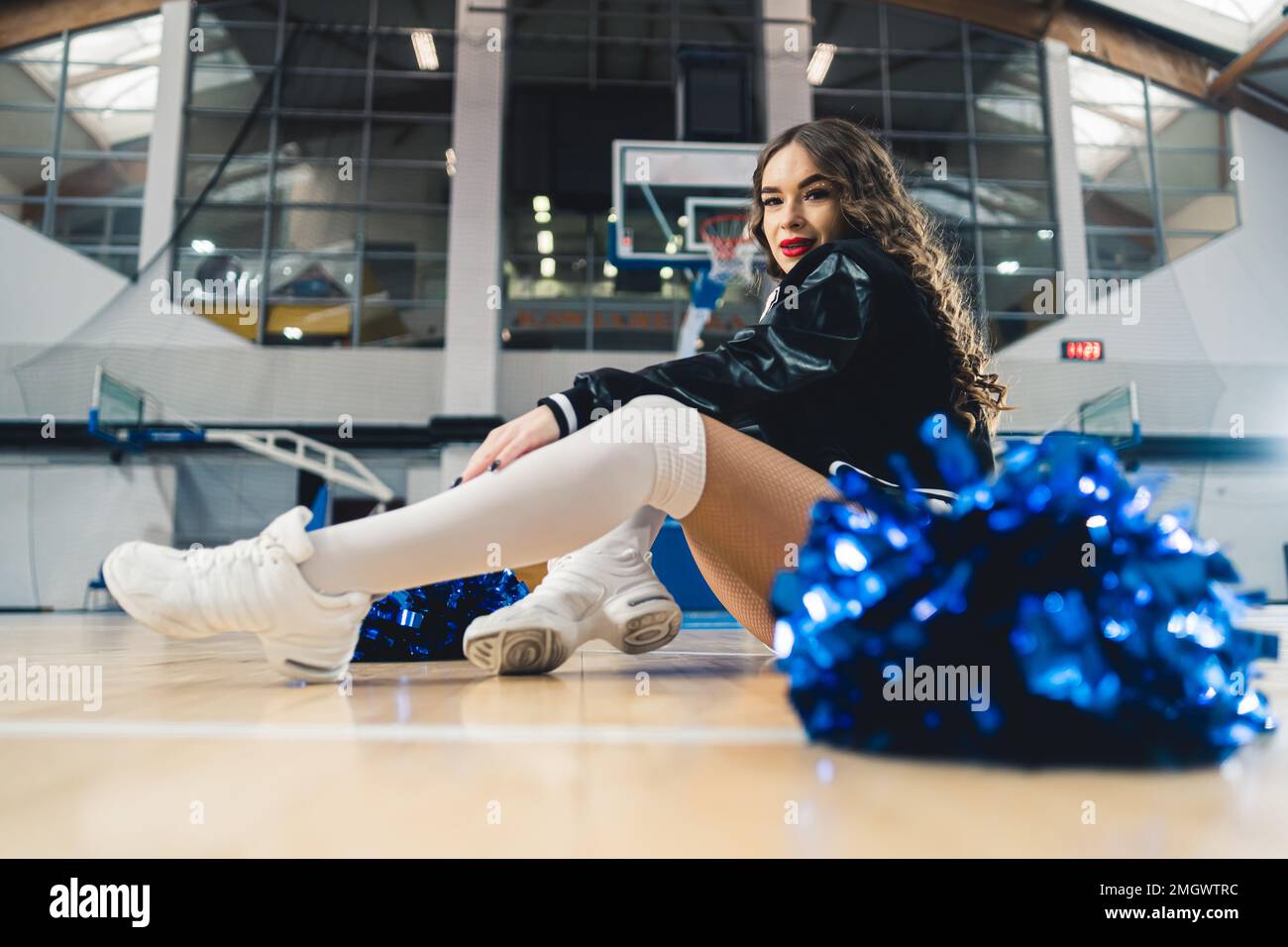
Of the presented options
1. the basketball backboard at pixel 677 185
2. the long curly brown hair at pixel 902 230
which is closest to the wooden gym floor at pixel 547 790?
the long curly brown hair at pixel 902 230

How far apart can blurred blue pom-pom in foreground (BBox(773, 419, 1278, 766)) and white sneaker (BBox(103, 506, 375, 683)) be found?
470 millimetres

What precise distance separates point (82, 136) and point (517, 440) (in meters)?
8.80

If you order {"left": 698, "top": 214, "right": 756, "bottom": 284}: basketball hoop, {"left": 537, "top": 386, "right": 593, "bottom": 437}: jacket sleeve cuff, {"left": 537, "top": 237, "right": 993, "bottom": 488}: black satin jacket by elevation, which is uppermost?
{"left": 698, "top": 214, "right": 756, "bottom": 284}: basketball hoop

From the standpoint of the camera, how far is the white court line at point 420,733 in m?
0.62

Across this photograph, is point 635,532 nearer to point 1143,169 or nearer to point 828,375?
point 828,375

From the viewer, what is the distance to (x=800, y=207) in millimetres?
1102

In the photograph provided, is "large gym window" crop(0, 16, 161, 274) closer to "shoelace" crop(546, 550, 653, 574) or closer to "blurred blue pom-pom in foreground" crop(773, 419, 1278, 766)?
"shoelace" crop(546, 550, 653, 574)

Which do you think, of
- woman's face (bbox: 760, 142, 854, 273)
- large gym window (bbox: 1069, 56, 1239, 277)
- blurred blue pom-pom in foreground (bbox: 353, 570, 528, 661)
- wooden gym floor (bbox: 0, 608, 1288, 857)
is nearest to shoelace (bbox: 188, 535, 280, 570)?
wooden gym floor (bbox: 0, 608, 1288, 857)

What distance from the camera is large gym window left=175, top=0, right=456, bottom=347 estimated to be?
7.27 meters

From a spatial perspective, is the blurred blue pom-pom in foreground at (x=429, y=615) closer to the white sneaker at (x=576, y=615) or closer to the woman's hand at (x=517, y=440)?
the white sneaker at (x=576, y=615)

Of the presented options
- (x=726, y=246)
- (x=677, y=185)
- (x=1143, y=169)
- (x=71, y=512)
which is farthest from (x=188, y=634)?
(x=1143, y=169)

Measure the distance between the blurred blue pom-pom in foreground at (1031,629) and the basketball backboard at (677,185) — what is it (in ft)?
14.4

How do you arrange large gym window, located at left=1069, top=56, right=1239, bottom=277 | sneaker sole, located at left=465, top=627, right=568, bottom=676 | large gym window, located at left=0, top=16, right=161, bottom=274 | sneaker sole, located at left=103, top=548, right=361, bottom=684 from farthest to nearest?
large gym window, located at left=1069, top=56, right=1239, bottom=277
large gym window, located at left=0, top=16, right=161, bottom=274
sneaker sole, located at left=465, top=627, right=568, bottom=676
sneaker sole, located at left=103, top=548, right=361, bottom=684

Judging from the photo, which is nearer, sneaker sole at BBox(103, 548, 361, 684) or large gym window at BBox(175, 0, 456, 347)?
sneaker sole at BBox(103, 548, 361, 684)
